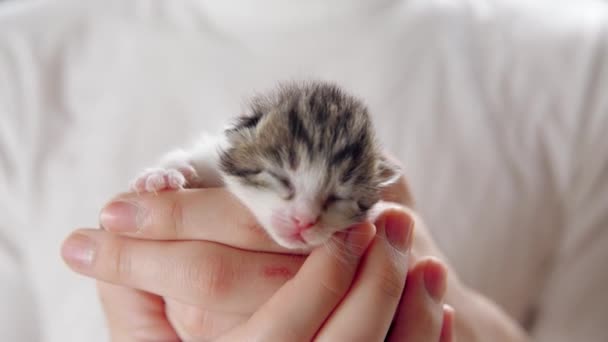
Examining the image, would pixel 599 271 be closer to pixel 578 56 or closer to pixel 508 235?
pixel 508 235

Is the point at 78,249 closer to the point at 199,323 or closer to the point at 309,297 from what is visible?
the point at 199,323

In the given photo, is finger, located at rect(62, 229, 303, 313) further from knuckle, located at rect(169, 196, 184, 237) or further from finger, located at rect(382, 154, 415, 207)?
finger, located at rect(382, 154, 415, 207)

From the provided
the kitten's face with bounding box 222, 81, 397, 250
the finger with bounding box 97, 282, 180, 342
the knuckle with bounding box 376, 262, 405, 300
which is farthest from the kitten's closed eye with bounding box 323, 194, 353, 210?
the finger with bounding box 97, 282, 180, 342

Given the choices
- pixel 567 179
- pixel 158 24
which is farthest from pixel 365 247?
pixel 158 24

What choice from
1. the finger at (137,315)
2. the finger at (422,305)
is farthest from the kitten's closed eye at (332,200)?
the finger at (137,315)

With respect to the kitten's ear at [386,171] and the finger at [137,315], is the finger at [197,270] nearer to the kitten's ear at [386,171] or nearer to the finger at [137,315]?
the finger at [137,315]

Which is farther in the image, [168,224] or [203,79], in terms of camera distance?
[203,79]
